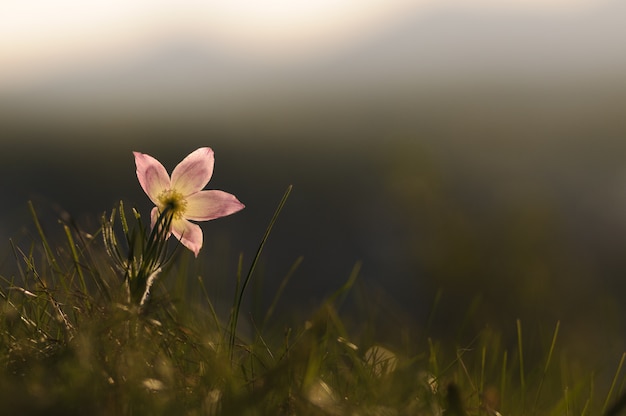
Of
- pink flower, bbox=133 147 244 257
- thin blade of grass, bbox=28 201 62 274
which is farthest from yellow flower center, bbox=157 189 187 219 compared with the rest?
thin blade of grass, bbox=28 201 62 274

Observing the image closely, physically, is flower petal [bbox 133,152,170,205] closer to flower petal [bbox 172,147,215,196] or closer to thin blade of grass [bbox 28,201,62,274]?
flower petal [bbox 172,147,215,196]

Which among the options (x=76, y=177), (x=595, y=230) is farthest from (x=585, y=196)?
(x=76, y=177)

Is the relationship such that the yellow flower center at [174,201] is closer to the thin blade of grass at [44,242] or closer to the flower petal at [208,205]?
the flower petal at [208,205]

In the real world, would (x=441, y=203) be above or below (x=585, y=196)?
above

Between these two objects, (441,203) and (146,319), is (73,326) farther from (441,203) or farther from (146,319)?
(441,203)

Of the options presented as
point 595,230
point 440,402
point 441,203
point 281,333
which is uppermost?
point 440,402

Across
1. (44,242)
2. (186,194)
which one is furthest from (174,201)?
(44,242)
